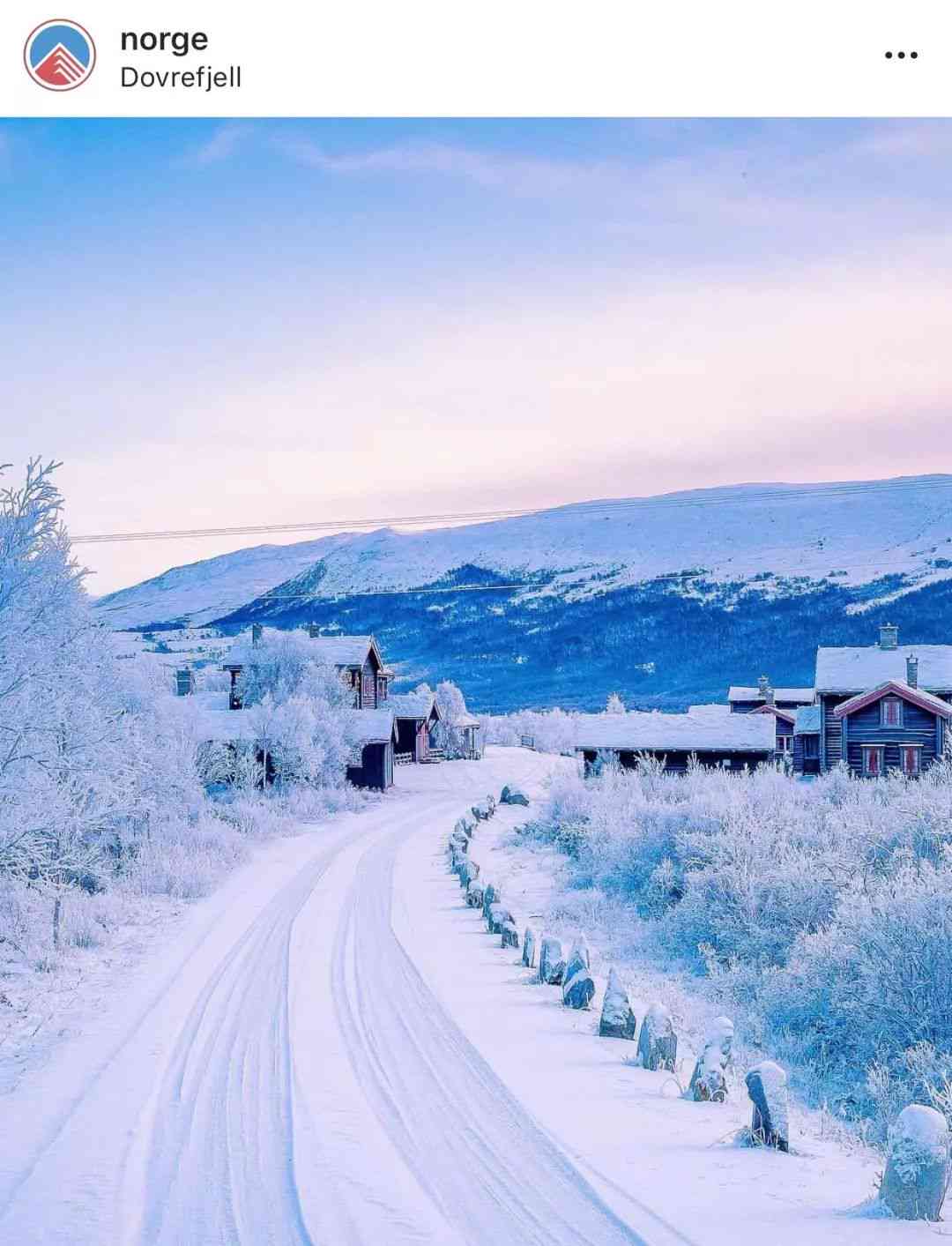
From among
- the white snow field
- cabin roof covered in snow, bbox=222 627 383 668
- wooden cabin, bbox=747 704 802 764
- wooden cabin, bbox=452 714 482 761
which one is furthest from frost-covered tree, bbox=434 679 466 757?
the white snow field

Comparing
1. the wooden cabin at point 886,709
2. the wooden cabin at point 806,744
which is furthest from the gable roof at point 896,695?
the wooden cabin at point 806,744

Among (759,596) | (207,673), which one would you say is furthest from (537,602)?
(207,673)

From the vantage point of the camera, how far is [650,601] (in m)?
108

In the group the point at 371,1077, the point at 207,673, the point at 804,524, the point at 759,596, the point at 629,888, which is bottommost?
the point at 629,888

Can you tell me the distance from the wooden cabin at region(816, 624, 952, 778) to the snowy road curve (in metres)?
25.7

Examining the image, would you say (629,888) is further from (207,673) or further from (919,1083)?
(207,673)

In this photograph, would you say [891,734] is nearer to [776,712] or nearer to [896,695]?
[896,695]

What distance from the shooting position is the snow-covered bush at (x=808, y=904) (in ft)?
32.4

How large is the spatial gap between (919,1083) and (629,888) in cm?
954

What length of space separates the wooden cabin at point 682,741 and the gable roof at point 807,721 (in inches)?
144

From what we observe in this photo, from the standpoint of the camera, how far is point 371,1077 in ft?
23.1

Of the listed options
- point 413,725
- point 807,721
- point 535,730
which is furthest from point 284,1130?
point 535,730

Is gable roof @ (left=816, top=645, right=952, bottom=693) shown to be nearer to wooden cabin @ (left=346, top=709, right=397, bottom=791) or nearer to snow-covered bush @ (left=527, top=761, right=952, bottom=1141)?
snow-covered bush @ (left=527, top=761, right=952, bottom=1141)

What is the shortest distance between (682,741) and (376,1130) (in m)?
28.5
